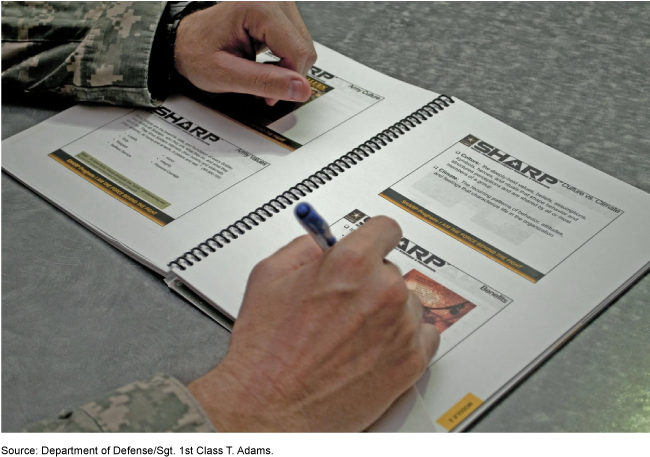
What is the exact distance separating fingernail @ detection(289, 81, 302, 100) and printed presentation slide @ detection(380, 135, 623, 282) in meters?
0.20

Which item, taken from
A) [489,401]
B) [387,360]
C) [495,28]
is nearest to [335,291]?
[387,360]

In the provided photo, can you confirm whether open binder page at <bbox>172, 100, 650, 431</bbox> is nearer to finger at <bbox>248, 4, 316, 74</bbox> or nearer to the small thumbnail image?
the small thumbnail image

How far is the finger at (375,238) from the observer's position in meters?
0.59

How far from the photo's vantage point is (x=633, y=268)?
2.32 ft

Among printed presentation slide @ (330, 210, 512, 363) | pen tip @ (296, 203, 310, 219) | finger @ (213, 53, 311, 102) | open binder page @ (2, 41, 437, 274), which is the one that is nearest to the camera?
pen tip @ (296, 203, 310, 219)

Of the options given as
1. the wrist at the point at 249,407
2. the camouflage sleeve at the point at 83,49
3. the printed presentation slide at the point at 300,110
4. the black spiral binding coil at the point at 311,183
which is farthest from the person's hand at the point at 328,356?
the camouflage sleeve at the point at 83,49

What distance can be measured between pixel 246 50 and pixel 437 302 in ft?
1.62

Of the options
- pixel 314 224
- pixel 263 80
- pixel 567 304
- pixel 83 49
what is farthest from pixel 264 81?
pixel 567 304

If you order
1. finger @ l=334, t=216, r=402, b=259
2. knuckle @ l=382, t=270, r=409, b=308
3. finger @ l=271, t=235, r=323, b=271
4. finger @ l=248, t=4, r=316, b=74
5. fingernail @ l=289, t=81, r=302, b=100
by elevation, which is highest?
finger @ l=248, t=4, r=316, b=74

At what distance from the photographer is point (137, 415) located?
1.85 ft

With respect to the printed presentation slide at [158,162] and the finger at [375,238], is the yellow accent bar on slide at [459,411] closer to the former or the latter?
the finger at [375,238]

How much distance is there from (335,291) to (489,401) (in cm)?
18

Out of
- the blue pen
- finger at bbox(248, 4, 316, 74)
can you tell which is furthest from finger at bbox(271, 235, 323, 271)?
finger at bbox(248, 4, 316, 74)

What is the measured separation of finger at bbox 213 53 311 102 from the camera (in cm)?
89
